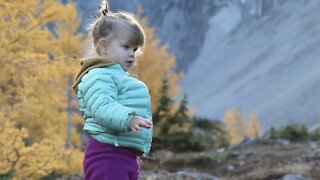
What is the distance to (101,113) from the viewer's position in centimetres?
324

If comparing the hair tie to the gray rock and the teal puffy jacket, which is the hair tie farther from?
the gray rock

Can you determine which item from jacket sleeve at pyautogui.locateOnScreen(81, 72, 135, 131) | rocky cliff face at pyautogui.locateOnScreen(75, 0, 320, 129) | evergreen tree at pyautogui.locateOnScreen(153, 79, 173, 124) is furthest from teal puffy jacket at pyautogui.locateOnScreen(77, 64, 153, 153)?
rocky cliff face at pyautogui.locateOnScreen(75, 0, 320, 129)

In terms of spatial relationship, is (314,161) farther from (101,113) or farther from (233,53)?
(233,53)

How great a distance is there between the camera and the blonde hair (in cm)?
346

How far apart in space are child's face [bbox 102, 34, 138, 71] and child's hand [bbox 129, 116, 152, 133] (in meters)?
0.47

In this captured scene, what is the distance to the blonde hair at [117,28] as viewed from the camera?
136 inches

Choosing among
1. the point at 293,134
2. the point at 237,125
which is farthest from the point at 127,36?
the point at 237,125

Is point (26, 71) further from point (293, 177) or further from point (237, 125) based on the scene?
point (237, 125)

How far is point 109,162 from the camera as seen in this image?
3.37 meters

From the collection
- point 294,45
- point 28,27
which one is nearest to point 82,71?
point 28,27

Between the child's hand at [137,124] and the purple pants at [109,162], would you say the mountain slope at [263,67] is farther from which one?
the child's hand at [137,124]

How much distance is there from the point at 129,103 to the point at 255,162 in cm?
1039

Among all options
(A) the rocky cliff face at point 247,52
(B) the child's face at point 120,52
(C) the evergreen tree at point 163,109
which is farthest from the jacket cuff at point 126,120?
(A) the rocky cliff face at point 247,52

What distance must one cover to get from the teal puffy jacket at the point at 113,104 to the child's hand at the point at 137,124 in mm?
31
